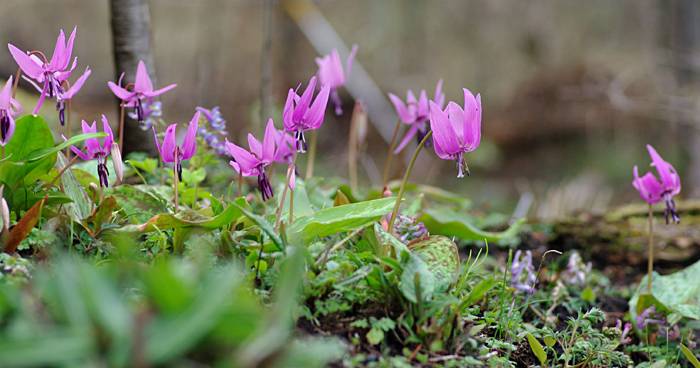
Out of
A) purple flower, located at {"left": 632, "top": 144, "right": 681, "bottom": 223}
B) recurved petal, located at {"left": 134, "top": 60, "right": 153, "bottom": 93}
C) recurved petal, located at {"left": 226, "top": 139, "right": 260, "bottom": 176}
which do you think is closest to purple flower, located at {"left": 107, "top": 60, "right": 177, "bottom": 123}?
recurved petal, located at {"left": 134, "top": 60, "right": 153, "bottom": 93}

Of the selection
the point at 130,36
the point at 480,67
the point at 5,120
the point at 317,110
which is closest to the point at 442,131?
the point at 317,110

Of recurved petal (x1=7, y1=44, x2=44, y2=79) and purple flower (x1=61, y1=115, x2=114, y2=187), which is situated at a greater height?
recurved petal (x1=7, y1=44, x2=44, y2=79)

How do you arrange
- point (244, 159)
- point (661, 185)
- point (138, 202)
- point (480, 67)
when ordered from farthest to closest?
point (480, 67) → point (661, 185) → point (138, 202) → point (244, 159)

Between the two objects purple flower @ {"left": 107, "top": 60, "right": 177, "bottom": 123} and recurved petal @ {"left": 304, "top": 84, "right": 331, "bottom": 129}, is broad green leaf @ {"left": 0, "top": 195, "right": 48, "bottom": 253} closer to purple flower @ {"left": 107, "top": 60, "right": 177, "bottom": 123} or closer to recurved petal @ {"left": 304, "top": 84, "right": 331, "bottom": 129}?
purple flower @ {"left": 107, "top": 60, "right": 177, "bottom": 123}

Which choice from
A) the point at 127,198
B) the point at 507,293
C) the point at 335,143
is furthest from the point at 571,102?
the point at 127,198

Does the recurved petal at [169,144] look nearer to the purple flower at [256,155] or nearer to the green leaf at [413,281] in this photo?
the purple flower at [256,155]

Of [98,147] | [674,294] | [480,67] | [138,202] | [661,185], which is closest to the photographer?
[98,147]

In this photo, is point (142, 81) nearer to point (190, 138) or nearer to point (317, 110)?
point (190, 138)
